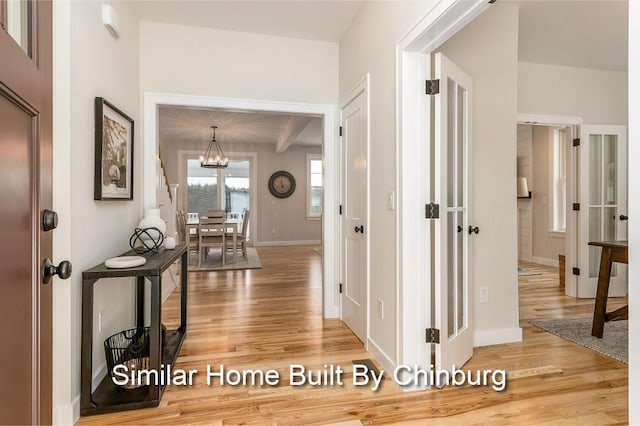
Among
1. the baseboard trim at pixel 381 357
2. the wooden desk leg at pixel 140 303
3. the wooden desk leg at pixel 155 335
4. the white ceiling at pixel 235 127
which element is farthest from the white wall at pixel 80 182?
the white ceiling at pixel 235 127

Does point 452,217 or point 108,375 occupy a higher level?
point 452,217

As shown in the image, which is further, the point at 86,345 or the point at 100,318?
the point at 100,318

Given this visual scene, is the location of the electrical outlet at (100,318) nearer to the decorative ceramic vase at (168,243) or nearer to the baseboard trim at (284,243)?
the decorative ceramic vase at (168,243)

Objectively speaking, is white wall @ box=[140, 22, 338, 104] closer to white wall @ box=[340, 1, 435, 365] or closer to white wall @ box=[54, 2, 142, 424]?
white wall @ box=[54, 2, 142, 424]

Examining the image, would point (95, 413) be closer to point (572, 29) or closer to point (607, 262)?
point (607, 262)

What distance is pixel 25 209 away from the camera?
0.79 metres

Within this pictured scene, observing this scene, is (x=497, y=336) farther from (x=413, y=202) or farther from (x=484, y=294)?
(x=413, y=202)

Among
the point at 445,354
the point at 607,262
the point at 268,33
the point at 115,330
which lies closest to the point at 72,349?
the point at 115,330

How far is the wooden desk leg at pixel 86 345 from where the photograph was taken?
1.78 m

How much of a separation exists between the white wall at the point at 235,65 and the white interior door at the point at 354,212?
46 centimetres

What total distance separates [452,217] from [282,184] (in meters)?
7.30

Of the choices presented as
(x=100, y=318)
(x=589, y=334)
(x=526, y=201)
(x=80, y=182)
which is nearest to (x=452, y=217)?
(x=589, y=334)

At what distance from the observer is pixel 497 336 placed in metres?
2.73

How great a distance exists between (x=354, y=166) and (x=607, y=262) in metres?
2.17
